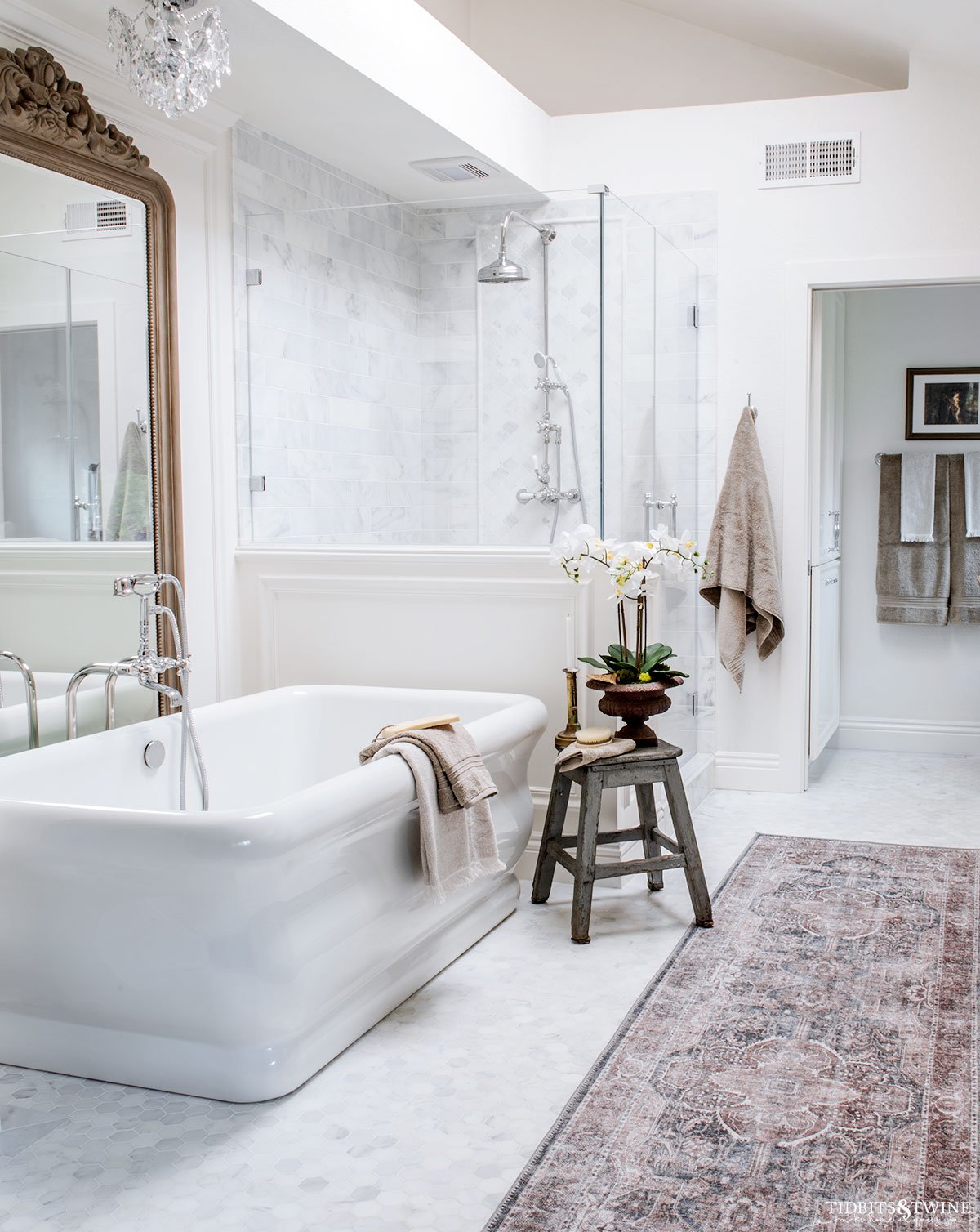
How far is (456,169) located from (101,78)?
4.72ft

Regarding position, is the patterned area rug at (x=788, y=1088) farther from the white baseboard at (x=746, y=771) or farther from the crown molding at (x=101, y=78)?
the crown molding at (x=101, y=78)

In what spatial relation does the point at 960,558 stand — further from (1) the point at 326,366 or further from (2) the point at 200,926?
(2) the point at 200,926

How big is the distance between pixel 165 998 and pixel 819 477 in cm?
354

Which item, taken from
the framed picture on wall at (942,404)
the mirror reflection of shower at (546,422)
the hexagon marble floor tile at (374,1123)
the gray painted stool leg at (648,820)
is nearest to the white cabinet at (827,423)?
the framed picture on wall at (942,404)

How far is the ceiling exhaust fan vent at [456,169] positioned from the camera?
4152 millimetres

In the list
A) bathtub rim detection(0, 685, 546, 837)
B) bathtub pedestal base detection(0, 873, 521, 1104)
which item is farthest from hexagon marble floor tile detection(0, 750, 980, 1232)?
bathtub rim detection(0, 685, 546, 837)

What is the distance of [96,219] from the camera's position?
3.14 metres

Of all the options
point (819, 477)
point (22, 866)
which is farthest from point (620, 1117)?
point (819, 477)

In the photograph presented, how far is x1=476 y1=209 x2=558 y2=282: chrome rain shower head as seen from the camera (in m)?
3.84

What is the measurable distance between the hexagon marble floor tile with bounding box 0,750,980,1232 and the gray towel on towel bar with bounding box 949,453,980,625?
3.07 metres

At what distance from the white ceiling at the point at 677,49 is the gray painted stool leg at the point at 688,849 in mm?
2802

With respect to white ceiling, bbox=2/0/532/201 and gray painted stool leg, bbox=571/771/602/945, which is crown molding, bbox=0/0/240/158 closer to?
white ceiling, bbox=2/0/532/201

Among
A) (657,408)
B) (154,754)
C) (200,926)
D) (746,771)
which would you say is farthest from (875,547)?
(200,926)

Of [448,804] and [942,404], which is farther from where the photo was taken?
[942,404]
